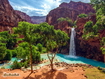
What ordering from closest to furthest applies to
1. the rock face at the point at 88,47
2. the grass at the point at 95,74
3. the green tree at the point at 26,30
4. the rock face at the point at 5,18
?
the green tree at the point at 26,30 < the grass at the point at 95,74 < the rock face at the point at 88,47 < the rock face at the point at 5,18

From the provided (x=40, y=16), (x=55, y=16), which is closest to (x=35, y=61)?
(x=55, y=16)

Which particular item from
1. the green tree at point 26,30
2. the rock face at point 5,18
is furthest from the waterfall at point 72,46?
the rock face at point 5,18

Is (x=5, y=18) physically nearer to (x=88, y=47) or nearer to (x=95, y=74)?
(x=88, y=47)

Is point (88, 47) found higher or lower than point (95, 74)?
higher

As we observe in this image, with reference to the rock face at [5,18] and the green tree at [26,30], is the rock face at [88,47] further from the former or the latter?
the rock face at [5,18]

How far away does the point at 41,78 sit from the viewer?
988 centimetres

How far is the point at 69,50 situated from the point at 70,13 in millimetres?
45567

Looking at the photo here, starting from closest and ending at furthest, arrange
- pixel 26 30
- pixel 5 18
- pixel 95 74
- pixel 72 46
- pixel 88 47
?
pixel 26 30, pixel 95 74, pixel 88 47, pixel 72 46, pixel 5 18

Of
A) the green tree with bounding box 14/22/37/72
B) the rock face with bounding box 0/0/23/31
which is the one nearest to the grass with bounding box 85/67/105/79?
the green tree with bounding box 14/22/37/72

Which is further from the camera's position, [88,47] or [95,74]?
[88,47]

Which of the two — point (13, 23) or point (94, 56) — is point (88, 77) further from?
point (13, 23)

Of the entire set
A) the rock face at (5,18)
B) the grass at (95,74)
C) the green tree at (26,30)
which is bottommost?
the grass at (95,74)

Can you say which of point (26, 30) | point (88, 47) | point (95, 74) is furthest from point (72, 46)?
point (26, 30)

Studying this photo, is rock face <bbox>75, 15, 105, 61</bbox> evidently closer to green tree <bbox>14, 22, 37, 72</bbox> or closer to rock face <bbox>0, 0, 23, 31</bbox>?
green tree <bbox>14, 22, 37, 72</bbox>
